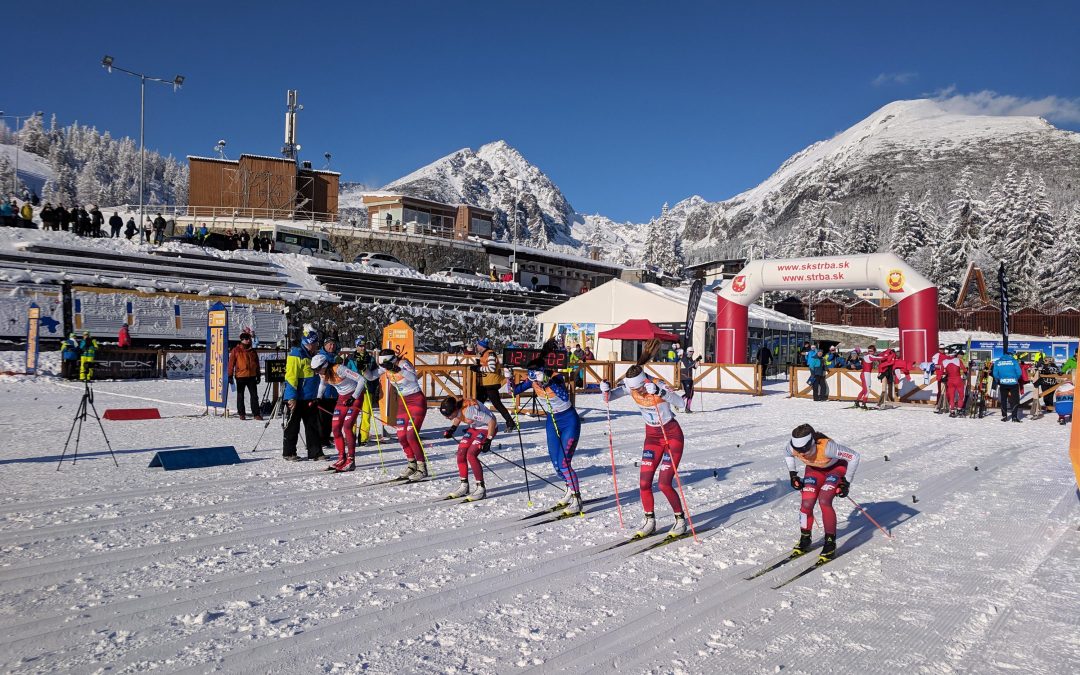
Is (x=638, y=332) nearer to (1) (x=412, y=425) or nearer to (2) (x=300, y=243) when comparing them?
(1) (x=412, y=425)

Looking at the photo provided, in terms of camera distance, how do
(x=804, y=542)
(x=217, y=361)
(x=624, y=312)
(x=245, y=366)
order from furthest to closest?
1. (x=624, y=312)
2. (x=217, y=361)
3. (x=245, y=366)
4. (x=804, y=542)

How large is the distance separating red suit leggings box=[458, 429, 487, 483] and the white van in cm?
3588

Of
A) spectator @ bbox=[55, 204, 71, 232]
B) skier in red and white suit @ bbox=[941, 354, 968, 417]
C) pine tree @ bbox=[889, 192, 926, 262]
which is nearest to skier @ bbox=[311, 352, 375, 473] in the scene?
skier in red and white suit @ bbox=[941, 354, 968, 417]

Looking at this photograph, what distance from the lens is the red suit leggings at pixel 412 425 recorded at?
30.3 feet

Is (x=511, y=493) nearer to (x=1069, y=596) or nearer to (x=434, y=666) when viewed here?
(x=434, y=666)

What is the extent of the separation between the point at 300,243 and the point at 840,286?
30.9 meters

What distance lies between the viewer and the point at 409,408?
9.39 meters

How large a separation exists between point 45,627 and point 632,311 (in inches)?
1173

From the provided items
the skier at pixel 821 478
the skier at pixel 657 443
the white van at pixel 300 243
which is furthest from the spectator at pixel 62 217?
the skier at pixel 821 478

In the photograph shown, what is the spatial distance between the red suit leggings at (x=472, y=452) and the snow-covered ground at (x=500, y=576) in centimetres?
42

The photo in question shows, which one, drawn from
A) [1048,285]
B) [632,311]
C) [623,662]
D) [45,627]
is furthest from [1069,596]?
[1048,285]

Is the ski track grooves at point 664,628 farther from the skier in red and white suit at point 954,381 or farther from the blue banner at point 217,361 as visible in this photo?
the skier in red and white suit at point 954,381

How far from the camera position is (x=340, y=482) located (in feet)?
30.3

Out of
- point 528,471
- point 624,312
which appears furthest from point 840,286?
point 528,471
